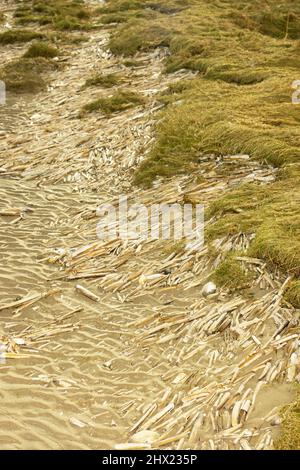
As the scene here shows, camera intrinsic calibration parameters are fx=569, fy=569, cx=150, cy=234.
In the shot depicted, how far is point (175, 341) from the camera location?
6270 mm

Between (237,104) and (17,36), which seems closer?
(237,104)

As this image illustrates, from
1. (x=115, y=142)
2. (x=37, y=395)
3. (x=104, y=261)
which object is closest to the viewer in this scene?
(x=37, y=395)

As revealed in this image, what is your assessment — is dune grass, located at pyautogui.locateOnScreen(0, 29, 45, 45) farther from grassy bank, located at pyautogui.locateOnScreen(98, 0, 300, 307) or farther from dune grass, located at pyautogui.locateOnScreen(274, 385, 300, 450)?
dune grass, located at pyautogui.locateOnScreen(274, 385, 300, 450)

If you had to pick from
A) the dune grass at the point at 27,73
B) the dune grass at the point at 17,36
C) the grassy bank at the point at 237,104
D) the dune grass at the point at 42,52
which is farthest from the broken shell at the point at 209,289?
the dune grass at the point at 17,36

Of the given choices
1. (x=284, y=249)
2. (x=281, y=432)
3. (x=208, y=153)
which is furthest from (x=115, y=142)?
(x=281, y=432)

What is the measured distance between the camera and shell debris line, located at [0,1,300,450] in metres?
5.18

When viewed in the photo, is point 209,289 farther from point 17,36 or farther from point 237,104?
point 17,36

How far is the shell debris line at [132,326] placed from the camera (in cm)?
518

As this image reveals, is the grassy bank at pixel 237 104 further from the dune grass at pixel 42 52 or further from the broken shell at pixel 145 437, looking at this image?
the broken shell at pixel 145 437

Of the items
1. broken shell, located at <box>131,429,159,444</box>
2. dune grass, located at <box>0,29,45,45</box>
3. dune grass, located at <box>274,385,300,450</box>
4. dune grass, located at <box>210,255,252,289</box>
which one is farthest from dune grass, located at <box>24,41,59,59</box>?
dune grass, located at <box>274,385,300,450</box>

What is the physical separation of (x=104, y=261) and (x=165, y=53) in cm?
1087

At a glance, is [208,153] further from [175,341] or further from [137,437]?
[137,437]

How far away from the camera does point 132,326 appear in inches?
261

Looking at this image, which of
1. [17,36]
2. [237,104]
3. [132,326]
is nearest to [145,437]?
[132,326]
